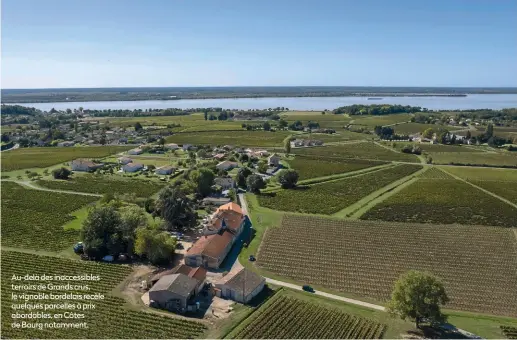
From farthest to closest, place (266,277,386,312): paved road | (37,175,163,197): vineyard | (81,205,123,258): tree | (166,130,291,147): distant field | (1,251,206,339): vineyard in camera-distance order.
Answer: (166,130,291,147): distant field, (37,175,163,197): vineyard, (81,205,123,258): tree, (266,277,386,312): paved road, (1,251,206,339): vineyard

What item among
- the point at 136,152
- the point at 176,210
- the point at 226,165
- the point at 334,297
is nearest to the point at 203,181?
the point at 176,210

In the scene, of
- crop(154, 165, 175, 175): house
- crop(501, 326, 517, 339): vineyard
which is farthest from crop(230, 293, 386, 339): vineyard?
crop(154, 165, 175, 175): house

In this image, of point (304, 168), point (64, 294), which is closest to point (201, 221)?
point (64, 294)

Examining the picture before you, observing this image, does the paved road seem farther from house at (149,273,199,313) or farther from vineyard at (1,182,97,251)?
vineyard at (1,182,97,251)

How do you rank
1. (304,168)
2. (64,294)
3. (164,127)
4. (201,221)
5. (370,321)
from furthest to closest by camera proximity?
1. (164,127)
2. (304,168)
3. (201,221)
4. (64,294)
5. (370,321)

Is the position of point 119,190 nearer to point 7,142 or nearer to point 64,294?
point 64,294

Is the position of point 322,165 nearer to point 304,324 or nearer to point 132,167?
point 132,167
